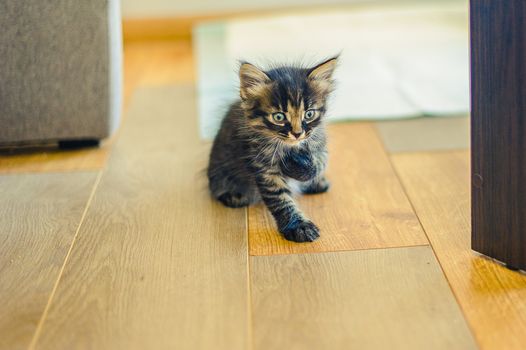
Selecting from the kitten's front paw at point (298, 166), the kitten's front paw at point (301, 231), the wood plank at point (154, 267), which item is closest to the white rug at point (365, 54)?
A: the wood plank at point (154, 267)

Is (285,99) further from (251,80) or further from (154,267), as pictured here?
(154,267)

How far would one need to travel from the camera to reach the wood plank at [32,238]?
4.72ft

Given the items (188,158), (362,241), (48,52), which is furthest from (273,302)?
(48,52)

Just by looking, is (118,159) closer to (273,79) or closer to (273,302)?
(273,79)

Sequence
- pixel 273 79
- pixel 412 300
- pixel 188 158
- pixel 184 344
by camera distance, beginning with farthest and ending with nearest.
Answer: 1. pixel 188 158
2. pixel 273 79
3. pixel 412 300
4. pixel 184 344

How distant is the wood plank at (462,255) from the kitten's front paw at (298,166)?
299 millimetres

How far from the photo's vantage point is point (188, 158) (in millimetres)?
2293

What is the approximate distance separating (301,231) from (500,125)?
1.73ft

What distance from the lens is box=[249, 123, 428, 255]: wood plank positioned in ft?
5.55

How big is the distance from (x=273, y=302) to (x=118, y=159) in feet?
3.35

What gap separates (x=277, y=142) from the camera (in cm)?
182

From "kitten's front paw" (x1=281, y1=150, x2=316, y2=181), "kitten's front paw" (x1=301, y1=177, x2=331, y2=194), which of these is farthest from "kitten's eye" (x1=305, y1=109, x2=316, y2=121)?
"kitten's front paw" (x1=301, y1=177, x2=331, y2=194)

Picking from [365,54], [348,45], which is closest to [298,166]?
[365,54]

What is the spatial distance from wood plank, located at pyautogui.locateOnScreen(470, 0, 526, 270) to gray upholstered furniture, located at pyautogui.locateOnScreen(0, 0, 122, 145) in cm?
116
